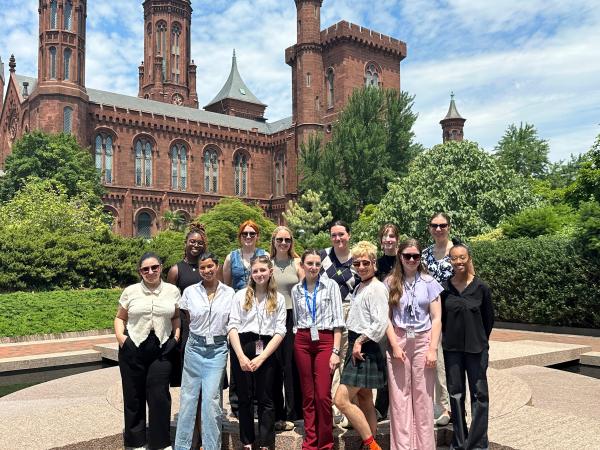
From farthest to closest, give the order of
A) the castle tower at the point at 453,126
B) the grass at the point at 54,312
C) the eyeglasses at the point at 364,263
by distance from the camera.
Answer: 1. the castle tower at the point at 453,126
2. the grass at the point at 54,312
3. the eyeglasses at the point at 364,263

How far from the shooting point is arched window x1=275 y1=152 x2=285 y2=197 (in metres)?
52.9

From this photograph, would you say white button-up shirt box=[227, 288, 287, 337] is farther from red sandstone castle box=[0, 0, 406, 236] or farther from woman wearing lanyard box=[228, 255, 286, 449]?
red sandstone castle box=[0, 0, 406, 236]

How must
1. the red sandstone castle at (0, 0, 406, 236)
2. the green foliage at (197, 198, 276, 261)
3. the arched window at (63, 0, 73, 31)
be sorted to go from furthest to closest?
the arched window at (63, 0, 73, 31) → the red sandstone castle at (0, 0, 406, 236) → the green foliage at (197, 198, 276, 261)

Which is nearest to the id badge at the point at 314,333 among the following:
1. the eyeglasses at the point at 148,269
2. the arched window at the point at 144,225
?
the eyeglasses at the point at 148,269

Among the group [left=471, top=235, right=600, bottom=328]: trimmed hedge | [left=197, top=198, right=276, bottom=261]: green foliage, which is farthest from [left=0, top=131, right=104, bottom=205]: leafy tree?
[left=471, top=235, right=600, bottom=328]: trimmed hedge

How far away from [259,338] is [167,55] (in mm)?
65824

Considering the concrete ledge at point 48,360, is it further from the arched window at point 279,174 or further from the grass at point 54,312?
the arched window at point 279,174

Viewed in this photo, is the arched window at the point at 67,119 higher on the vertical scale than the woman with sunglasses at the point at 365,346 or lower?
higher

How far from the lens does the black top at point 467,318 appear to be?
4363 millimetres

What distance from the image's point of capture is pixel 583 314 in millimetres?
14602

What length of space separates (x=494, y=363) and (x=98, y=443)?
6.36 meters

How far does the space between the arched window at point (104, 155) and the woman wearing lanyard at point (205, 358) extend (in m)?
42.4

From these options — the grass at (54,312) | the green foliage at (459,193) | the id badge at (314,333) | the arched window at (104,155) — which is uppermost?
the arched window at (104,155)

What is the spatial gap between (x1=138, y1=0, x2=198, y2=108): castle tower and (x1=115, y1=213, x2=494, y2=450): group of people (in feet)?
208
